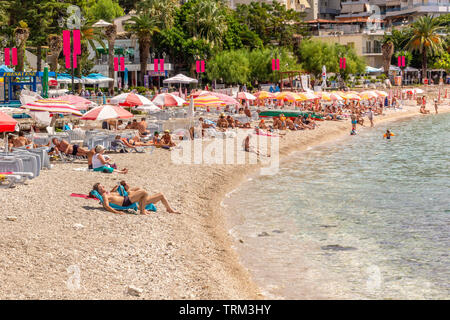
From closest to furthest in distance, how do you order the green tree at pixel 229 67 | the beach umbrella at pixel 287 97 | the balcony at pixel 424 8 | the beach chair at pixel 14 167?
the beach chair at pixel 14 167, the beach umbrella at pixel 287 97, the green tree at pixel 229 67, the balcony at pixel 424 8

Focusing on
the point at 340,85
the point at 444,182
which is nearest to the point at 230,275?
the point at 444,182

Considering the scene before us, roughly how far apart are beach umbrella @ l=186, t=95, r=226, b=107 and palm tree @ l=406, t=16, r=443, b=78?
2367 inches

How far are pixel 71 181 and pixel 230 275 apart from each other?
724 cm

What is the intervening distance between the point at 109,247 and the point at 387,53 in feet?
249

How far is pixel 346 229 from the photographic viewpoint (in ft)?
53.6

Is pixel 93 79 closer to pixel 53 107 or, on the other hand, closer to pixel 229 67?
pixel 229 67

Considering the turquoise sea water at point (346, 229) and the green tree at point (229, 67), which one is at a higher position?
the green tree at point (229, 67)

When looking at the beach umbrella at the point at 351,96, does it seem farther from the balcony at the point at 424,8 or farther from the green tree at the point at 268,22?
the balcony at the point at 424,8

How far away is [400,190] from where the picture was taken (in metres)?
22.8

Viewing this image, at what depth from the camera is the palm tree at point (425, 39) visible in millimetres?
84750

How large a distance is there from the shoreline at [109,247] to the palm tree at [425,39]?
72.9m

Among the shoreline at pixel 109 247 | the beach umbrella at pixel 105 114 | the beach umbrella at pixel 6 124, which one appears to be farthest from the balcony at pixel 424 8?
the beach umbrella at pixel 6 124

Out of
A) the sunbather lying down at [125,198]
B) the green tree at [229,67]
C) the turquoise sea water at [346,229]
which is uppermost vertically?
the green tree at [229,67]

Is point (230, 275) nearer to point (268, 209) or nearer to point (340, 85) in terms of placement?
point (268, 209)
